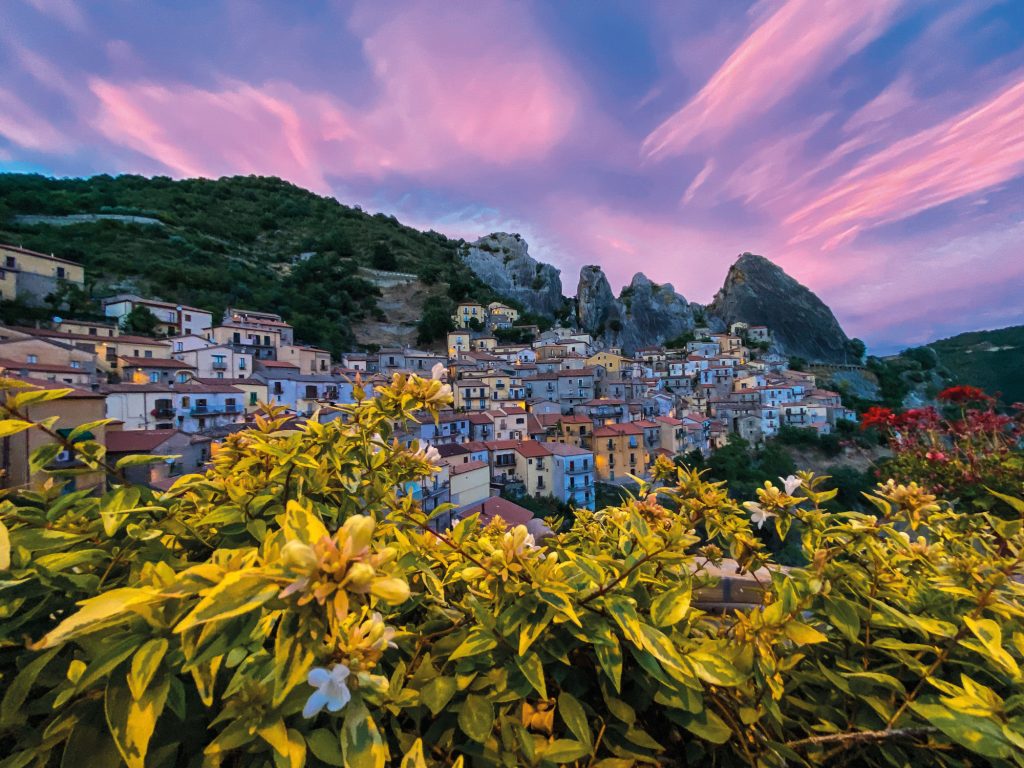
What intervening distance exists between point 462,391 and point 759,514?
32196 millimetres

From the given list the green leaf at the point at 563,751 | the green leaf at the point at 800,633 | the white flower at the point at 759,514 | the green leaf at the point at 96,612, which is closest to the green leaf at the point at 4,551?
the green leaf at the point at 96,612

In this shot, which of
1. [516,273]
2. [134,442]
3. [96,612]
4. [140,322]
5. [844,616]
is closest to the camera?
[96,612]

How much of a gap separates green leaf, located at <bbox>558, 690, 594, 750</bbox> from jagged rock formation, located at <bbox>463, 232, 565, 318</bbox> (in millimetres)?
70006

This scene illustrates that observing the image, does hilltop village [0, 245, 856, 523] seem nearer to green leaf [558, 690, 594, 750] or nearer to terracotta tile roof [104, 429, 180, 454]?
terracotta tile roof [104, 429, 180, 454]

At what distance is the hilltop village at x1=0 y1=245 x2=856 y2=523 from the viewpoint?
19.0 meters

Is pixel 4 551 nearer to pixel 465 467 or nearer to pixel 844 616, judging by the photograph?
pixel 844 616

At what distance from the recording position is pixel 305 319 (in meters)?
41.0

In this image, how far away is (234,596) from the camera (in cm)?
61

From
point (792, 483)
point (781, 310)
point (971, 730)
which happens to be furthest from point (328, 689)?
point (781, 310)

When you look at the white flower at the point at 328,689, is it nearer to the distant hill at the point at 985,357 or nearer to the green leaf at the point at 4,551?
the green leaf at the point at 4,551

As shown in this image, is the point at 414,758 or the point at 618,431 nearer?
the point at 414,758

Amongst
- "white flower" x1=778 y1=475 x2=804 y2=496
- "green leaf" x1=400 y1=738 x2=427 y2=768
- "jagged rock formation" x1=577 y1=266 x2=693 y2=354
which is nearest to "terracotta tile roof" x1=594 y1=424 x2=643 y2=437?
"white flower" x1=778 y1=475 x2=804 y2=496

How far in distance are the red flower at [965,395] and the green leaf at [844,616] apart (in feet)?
17.4

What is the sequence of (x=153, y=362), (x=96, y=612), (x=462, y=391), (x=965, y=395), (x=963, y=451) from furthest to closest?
(x=462, y=391), (x=153, y=362), (x=965, y=395), (x=963, y=451), (x=96, y=612)
